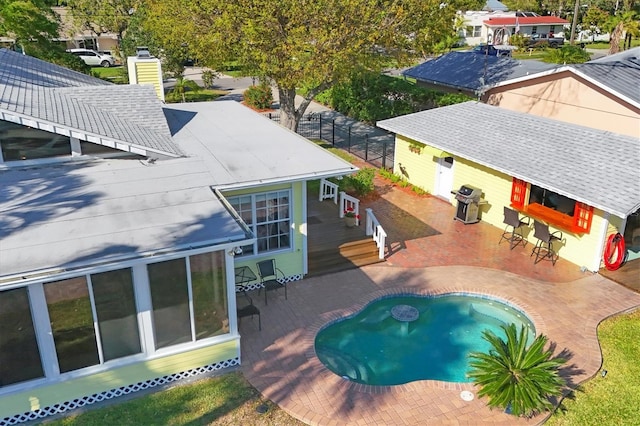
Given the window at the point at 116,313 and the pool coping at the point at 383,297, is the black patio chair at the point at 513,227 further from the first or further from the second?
the window at the point at 116,313

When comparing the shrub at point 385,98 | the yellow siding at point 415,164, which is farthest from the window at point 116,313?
the shrub at point 385,98

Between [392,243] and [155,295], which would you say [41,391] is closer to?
[155,295]

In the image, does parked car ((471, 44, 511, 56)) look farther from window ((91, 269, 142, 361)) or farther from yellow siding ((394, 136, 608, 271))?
window ((91, 269, 142, 361))

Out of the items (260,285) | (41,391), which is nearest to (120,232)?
(41,391)

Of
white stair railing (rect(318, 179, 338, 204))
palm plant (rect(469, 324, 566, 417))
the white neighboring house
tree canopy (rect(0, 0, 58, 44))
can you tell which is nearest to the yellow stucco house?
white stair railing (rect(318, 179, 338, 204))

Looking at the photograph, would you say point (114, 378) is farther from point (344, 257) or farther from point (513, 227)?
point (513, 227)

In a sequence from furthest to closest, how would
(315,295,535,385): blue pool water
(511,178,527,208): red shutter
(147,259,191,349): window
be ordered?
(511,178,527,208): red shutter
(315,295,535,385): blue pool water
(147,259,191,349): window

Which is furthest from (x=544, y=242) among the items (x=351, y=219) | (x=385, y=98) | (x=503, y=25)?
(x=503, y=25)
